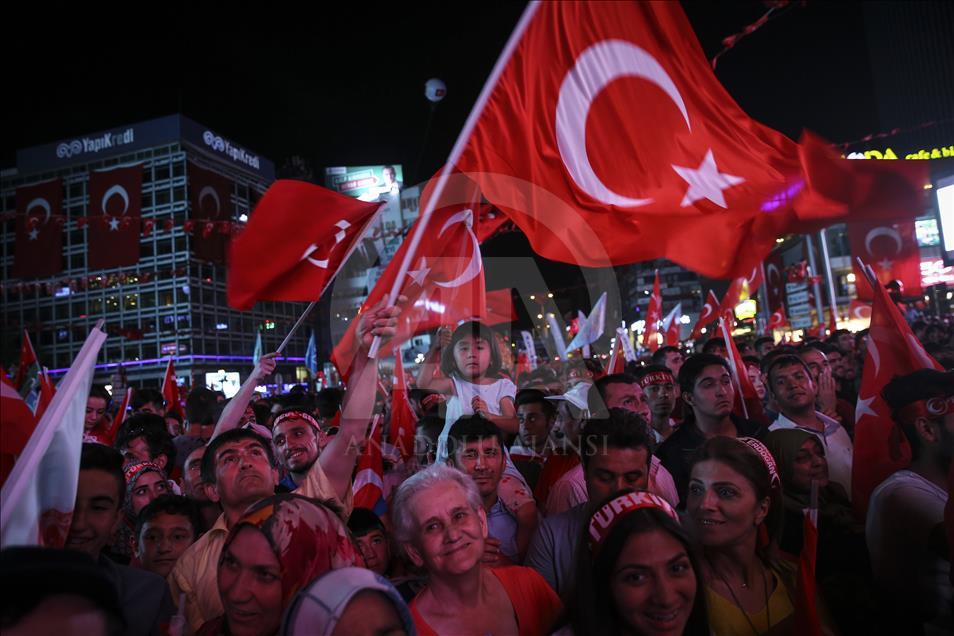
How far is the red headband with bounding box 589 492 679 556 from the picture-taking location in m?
2.48

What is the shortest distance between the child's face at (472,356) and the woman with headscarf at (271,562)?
124 inches

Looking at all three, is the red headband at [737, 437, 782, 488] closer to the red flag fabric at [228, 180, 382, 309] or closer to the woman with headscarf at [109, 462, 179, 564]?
the red flag fabric at [228, 180, 382, 309]

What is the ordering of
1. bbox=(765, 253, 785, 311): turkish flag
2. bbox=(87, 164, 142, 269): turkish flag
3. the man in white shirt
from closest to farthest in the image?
1. the man in white shirt
2. bbox=(87, 164, 142, 269): turkish flag
3. bbox=(765, 253, 785, 311): turkish flag

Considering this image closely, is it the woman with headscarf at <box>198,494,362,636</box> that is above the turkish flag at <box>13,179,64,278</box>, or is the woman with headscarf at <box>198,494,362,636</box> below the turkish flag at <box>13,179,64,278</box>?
below

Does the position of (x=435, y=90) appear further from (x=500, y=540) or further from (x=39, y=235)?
(x=500, y=540)

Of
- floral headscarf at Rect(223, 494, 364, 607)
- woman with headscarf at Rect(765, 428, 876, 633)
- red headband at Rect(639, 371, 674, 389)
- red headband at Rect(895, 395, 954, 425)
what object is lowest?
woman with headscarf at Rect(765, 428, 876, 633)

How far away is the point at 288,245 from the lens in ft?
14.0

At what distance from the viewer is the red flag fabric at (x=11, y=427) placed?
91.9 inches

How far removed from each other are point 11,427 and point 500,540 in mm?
2370

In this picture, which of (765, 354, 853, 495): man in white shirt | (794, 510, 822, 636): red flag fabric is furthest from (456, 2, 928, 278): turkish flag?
(794, 510, 822, 636): red flag fabric

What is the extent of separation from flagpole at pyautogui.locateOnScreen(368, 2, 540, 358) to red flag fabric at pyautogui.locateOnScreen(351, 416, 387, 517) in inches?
74.7

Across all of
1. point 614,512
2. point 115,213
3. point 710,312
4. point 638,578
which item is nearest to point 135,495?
point 614,512

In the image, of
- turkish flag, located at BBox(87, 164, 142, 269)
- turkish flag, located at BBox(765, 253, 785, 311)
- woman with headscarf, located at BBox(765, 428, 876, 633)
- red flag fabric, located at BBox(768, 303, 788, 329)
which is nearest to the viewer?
woman with headscarf, located at BBox(765, 428, 876, 633)

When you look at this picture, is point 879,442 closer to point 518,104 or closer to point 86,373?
point 518,104
